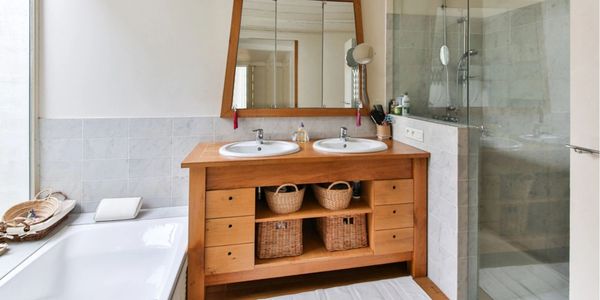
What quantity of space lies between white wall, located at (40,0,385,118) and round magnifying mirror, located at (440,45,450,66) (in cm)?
150

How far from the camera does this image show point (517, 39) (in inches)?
72.2

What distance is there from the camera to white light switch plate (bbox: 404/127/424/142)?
2.02 m

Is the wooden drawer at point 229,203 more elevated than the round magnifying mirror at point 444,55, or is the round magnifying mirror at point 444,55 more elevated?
the round magnifying mirror at point 444,55

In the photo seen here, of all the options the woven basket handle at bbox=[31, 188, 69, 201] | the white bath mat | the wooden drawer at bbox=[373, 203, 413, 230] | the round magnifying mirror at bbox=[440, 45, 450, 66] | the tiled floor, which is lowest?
the white bath mat

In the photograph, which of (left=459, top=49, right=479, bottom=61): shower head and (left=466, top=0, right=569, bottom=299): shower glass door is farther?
(left=459, top=49, right=479, bottom=61): shower head

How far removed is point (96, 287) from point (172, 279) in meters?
0.63

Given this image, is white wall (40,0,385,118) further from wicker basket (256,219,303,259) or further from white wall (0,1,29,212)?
wicker basket (256,219,303,259)

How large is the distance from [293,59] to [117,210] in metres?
1.51

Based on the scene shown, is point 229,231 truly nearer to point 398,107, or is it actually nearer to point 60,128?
point 60,128

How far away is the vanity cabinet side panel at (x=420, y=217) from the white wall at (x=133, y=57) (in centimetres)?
140

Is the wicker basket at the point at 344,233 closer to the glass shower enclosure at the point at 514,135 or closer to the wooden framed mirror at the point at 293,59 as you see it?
the glass shower enclosure at the point at 514,135

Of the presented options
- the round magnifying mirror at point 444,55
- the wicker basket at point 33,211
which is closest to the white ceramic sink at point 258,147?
the wicker basket at point 33,211

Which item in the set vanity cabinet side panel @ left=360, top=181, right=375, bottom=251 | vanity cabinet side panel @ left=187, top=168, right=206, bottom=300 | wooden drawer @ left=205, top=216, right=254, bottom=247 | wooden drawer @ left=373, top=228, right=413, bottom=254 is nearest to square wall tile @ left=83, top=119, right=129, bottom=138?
vanity cabinet side panel @ left=187, top=168, right=206, bottom=300

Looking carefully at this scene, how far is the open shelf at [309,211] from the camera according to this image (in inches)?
72.7
